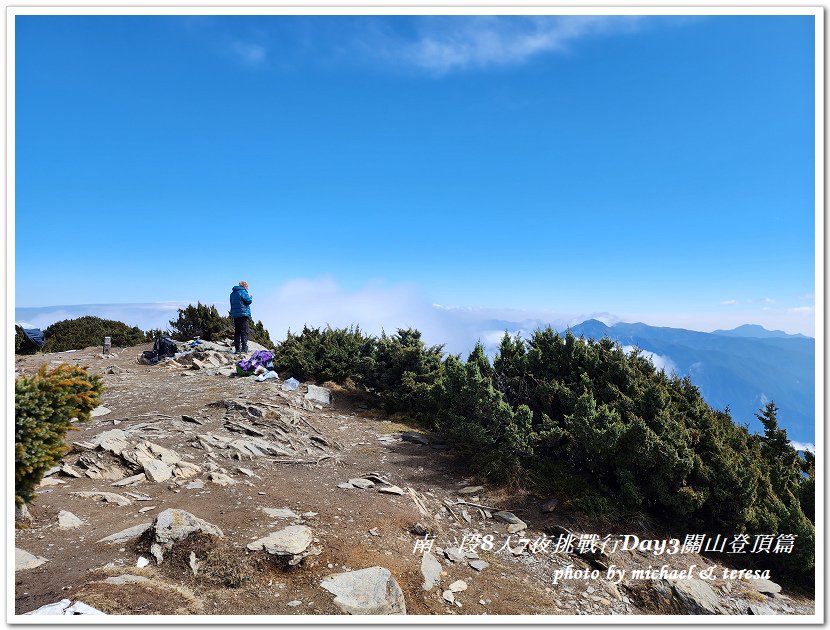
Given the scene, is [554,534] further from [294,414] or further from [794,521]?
[294,414]

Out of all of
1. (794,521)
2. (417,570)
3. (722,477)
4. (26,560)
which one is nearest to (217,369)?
(26,560)

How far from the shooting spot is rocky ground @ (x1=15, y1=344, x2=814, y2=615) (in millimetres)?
4805

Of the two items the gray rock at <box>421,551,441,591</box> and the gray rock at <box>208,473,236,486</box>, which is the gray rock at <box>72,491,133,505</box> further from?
the gray rock at <box>421,551,441,591</box>

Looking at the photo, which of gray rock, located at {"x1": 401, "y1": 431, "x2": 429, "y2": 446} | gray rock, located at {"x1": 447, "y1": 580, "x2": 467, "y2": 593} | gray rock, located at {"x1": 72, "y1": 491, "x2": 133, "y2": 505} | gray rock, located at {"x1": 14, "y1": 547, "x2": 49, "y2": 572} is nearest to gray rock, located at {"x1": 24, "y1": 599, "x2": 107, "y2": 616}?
gray rock, located at {"x1": 14, "y1": 547, "x2": 49, "y2": 572}

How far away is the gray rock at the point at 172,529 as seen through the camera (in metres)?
5.21

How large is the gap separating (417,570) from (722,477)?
20.1ft

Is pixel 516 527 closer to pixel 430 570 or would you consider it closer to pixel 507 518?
pixel 507 518

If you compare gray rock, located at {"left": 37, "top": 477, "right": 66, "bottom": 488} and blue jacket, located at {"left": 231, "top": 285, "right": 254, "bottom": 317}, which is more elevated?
blue jacket, located at {"left": 231, "top": 285, "right": 254, "bottom": 317}

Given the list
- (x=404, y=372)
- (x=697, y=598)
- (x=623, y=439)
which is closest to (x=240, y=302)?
(x=404, y=372)

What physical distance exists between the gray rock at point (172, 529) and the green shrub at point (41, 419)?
1.43 metres

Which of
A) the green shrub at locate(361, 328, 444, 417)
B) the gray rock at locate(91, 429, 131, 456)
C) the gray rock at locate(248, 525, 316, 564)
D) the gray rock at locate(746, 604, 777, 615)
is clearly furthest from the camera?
the green shrub at locate(361, 328, 444, 417)

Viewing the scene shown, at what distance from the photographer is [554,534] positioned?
7.60m

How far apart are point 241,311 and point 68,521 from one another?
42.9 feet

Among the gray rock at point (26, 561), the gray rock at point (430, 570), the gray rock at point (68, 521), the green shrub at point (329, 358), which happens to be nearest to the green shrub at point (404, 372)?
the green shrub at point (329, 358)
